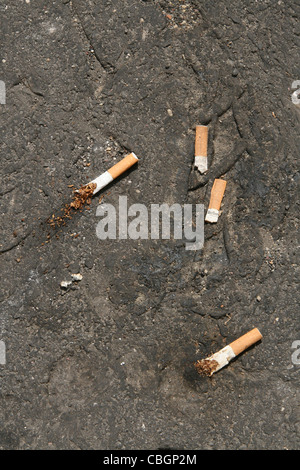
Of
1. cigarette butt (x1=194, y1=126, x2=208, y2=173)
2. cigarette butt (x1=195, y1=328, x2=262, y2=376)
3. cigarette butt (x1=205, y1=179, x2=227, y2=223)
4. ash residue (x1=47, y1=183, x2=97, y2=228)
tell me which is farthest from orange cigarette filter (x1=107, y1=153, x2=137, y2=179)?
cigarette butt (x1=195, y1=328, x2=262, y2=376)

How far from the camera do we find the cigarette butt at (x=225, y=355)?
104 inches

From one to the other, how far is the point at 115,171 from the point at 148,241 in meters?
0.44

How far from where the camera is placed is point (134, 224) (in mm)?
2723

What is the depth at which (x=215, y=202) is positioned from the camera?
271 cm

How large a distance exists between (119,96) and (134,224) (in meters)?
0.74

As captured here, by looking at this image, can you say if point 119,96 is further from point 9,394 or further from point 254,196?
point 9,394

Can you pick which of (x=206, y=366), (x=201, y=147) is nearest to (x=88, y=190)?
(x=201, y=147)

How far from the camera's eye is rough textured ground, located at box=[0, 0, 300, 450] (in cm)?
266

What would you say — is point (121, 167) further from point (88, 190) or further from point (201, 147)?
point (201, 147)

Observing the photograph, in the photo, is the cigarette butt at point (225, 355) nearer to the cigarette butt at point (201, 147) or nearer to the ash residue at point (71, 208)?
the cigarette butt at point (201, 147)

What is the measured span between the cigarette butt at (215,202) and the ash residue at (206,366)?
786 millimetres

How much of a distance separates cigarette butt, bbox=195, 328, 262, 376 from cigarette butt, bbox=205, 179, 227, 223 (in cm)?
69

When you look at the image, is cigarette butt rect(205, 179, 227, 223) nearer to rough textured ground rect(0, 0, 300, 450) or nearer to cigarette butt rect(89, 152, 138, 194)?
rough textured ground rect(0, 0, 300, 450)

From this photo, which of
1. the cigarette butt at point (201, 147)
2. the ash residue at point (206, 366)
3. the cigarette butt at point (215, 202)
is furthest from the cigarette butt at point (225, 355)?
the cigarette butt at point (201, 147)
